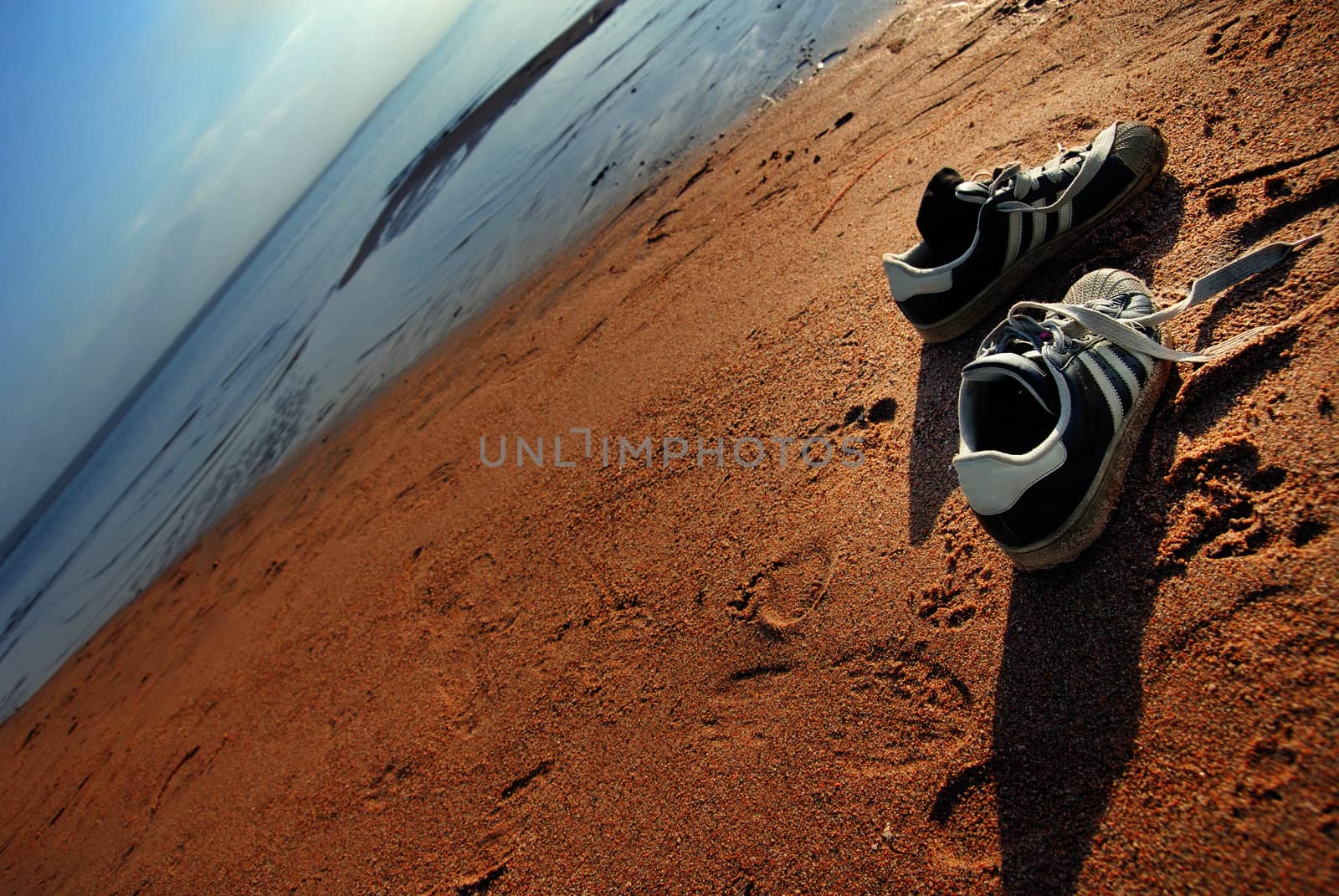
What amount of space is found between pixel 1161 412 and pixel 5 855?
6853 millimetres

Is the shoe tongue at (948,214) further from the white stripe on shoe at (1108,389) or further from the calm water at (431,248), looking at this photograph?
the calm water at (431,248)

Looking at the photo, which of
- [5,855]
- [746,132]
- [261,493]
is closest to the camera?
[5,855]

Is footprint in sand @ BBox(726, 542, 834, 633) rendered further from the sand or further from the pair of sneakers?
the pair of sneakers

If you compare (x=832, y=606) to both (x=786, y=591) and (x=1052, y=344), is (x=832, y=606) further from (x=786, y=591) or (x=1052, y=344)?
(x=1052, y=344)

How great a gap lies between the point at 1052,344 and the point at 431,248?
8233mm

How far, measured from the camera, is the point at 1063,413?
58.6 inches

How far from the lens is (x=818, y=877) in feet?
4.90

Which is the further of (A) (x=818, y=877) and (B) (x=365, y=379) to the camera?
(B) (x=365, y=379)

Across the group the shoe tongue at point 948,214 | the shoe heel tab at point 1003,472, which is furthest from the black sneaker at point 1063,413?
the shoe tongue at point 948,214

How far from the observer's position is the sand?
1293 millimetres

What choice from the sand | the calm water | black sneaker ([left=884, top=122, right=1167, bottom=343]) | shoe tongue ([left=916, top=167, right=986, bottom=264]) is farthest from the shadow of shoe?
the calm water

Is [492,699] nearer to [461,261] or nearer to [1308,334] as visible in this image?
[1308,334]

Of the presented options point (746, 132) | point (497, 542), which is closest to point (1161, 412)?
point (497, 542)

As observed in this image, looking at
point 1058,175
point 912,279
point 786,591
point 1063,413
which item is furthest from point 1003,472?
point 1058,175
